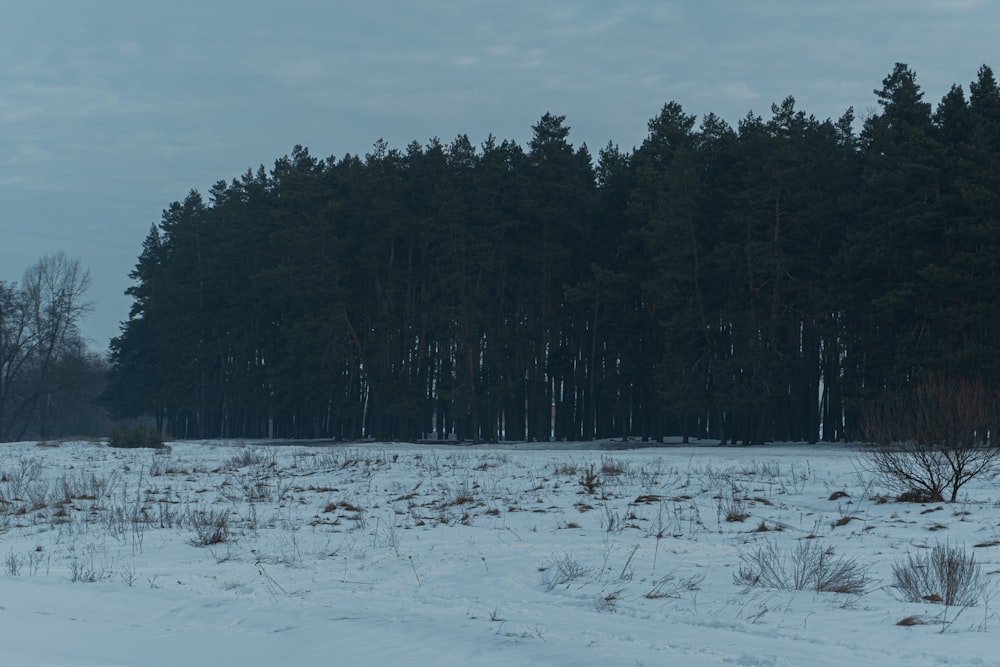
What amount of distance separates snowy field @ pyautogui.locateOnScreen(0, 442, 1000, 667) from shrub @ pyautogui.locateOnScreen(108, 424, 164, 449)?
19.0 m

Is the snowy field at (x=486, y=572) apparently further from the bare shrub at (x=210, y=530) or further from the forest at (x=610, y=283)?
the forest at (x=610, y=283)

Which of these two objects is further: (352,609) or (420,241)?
(420,241)

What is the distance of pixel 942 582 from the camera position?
9078 mm

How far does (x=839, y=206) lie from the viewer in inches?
1767

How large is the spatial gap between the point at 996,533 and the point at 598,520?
214 inches

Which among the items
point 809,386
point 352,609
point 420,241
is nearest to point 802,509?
point 352,609

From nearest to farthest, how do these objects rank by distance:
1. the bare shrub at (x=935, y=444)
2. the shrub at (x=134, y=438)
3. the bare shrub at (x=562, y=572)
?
the bare shrub at (x=562, y=572) < the bare shrub at (x=935, y=444) < the shrub at (x=134, y=438)

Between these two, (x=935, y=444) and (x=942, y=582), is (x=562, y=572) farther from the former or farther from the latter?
(x=935, y=444)

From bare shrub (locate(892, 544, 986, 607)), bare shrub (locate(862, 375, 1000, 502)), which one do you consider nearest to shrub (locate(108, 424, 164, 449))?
bare shrub (locate(862, 375, 1000, 502))

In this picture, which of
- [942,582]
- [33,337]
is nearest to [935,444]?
[942,582]

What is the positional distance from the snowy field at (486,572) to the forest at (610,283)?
2232cm

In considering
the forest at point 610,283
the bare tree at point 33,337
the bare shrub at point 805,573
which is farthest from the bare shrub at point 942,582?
the bare tree at point 33,337

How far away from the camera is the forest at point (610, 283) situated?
3981cm

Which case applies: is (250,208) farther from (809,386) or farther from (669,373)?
(809,386)
